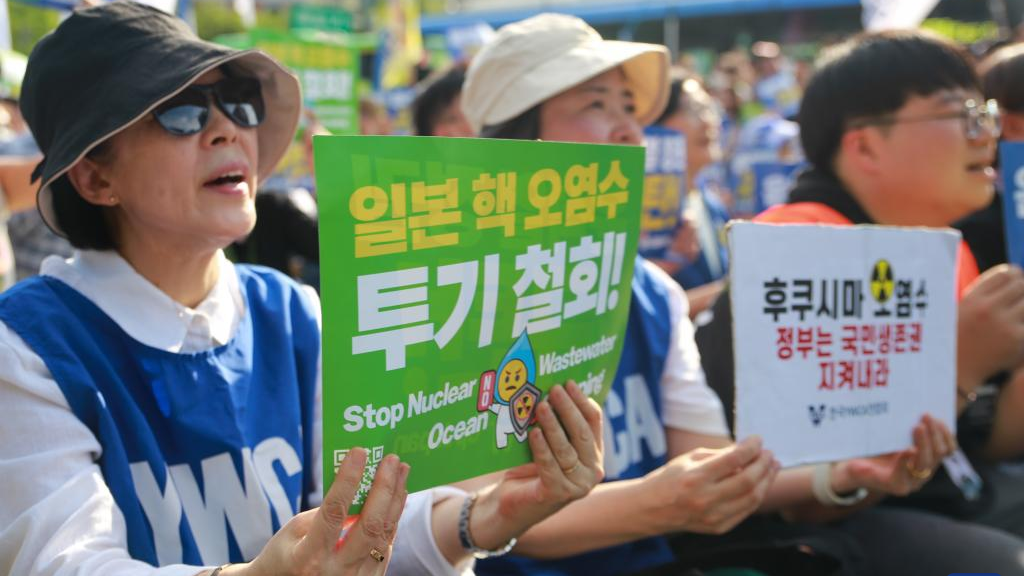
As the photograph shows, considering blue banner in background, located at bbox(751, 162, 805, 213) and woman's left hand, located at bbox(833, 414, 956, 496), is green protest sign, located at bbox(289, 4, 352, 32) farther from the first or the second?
woman's left hand, located at bbox(833, 414, 956, 496)

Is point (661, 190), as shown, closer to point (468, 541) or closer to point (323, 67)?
point (468, 541)

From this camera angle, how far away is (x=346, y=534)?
4.24 ft

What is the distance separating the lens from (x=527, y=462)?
1.60m

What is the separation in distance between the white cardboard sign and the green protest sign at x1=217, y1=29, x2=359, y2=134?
4.48 meters

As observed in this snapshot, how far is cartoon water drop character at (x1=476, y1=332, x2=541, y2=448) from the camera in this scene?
1.50 m

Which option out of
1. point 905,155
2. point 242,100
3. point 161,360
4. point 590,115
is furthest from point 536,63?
point 161,360

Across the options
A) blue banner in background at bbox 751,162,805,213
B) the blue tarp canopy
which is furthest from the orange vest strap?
the blue tarp canopy

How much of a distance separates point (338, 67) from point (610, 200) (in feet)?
15.6

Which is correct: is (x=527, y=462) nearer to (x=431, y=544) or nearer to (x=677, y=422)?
(x=431, y=544)

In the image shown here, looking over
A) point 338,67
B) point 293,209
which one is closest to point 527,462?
point 293,209

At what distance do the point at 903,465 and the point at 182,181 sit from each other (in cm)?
170

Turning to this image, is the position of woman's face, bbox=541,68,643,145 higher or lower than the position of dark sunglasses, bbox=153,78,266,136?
lower

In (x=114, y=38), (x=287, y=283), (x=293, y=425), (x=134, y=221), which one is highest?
(x=114, y=38)

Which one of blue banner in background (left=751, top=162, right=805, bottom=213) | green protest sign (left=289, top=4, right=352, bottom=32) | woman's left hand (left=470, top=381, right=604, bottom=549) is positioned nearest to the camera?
woman's left hand (left=470, top=381, right=604, bottom=549)
